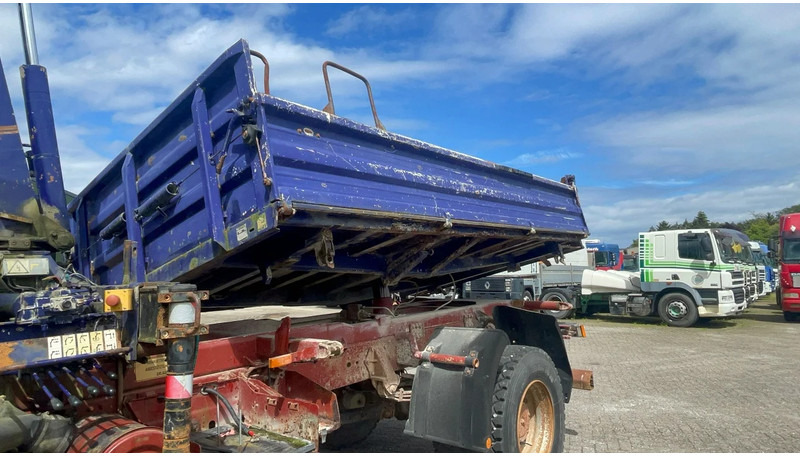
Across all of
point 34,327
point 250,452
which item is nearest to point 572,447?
point 250,452

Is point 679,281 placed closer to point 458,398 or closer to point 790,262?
point 790,262

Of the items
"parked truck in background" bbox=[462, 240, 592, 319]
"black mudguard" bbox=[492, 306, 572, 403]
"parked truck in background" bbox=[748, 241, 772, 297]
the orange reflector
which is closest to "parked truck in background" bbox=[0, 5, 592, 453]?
the orange reflector

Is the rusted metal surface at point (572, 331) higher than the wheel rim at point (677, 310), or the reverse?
the rusted metal surface at point (572, 331)

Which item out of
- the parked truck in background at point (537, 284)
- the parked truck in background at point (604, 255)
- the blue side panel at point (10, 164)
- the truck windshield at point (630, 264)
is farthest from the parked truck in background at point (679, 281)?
the blue side panel at point (10, 164)

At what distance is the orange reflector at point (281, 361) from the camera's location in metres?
3.13

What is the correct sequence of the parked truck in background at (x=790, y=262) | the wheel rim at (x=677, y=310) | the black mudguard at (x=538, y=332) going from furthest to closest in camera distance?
1. the parked truck in background at (x=790, y=262)
2. the wheel rim at (x=677, y=310)
3. the black mudguard at (x=538, y=332)

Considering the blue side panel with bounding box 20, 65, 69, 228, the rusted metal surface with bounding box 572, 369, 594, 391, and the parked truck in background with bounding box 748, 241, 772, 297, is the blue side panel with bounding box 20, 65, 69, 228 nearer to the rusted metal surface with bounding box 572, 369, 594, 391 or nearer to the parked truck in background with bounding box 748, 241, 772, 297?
the rusted metal surface with bounding box 572, 369, 594, 391

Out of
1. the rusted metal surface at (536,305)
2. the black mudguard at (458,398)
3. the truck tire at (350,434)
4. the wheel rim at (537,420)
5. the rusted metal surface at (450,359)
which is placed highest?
the rusted metal surface at (536,305)

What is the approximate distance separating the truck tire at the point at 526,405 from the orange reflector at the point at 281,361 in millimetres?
1427

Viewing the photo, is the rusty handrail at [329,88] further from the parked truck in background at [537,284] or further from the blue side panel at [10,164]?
the parked truck in background at [537,284]

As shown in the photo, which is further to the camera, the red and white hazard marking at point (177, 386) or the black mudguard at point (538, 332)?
the black mudguard at point (538, 332)

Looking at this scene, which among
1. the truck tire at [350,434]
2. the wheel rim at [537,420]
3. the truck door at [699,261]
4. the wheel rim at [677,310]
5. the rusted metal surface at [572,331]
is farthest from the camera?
the wheel rim at [677,310]

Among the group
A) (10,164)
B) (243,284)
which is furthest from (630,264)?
(10,164)

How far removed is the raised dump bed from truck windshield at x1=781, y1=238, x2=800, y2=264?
13889 mm
